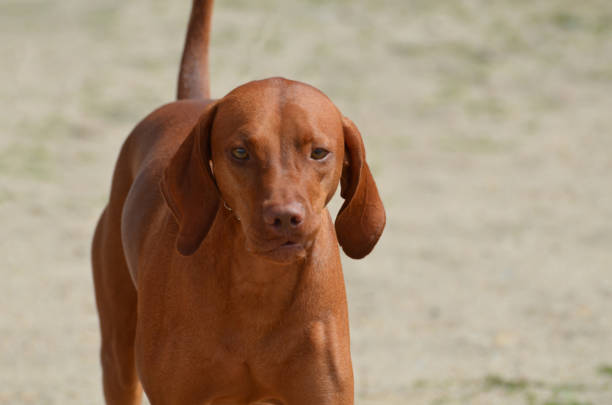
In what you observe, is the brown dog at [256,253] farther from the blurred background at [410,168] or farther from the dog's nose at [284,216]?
the blurred background at [410,168]

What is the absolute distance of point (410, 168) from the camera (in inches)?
397

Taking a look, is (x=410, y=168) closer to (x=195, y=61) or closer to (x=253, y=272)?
(x=195, y=61)

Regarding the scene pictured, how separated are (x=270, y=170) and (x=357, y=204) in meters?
0.46

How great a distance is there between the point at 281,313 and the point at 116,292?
1.03 metres

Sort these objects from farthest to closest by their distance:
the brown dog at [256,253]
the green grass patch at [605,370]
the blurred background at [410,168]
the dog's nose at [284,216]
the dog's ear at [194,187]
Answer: the blurred background at [410,168] < the green grass patch at [605,370] < the dog's ear at [194,187] < the brown dog at [256,253] < the dog's nose at [284,216]

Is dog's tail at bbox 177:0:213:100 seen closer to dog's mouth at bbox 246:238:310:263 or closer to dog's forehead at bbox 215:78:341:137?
dog's forehead at bbox 215:78:341:137

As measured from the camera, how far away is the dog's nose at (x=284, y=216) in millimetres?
2885

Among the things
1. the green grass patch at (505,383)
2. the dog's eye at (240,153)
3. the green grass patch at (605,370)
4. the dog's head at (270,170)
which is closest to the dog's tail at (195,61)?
the dog's head at (270,170)

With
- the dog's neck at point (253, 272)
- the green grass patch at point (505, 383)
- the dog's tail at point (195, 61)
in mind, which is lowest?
the green grass patch at point (505, 383)

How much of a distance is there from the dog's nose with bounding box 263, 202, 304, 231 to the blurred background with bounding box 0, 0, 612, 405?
3.01 meters

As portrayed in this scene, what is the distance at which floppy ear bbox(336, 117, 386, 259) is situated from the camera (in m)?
3.27

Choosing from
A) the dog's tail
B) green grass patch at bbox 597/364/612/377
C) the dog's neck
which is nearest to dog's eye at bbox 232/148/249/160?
the dog's neck

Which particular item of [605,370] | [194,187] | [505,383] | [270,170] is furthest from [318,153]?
[605,370]

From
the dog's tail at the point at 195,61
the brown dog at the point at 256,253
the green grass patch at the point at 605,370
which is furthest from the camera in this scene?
the green grass patch at the point at 605,370
